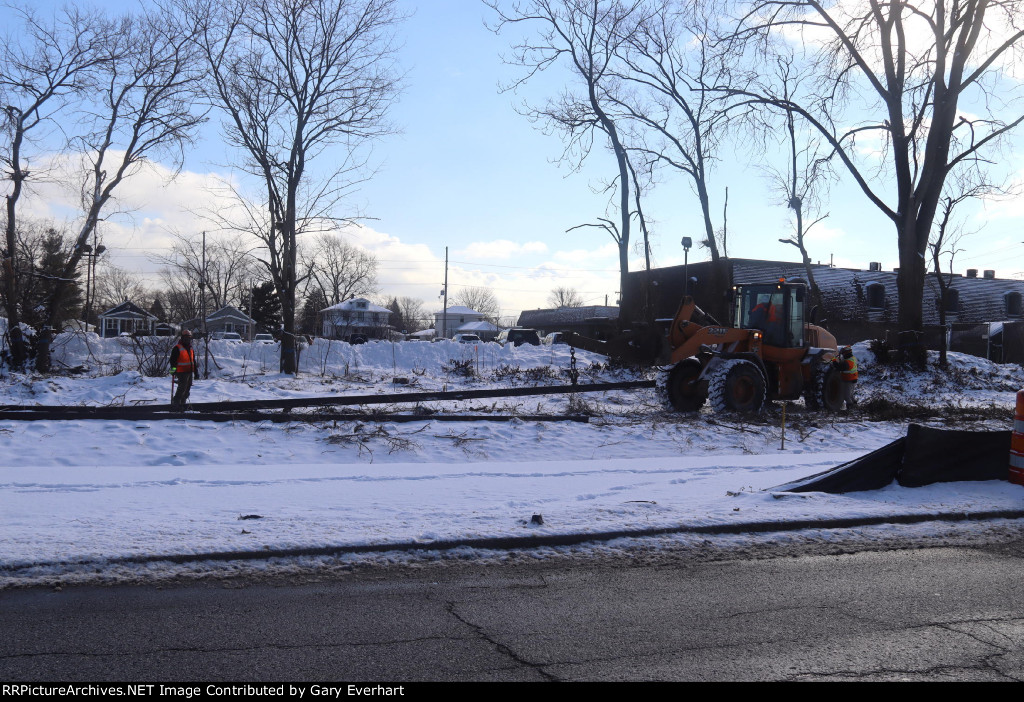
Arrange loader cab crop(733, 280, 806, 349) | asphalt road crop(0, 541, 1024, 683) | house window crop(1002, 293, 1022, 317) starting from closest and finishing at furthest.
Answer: asphalt road crop(0, 541, 1024, 683)
loader cab crop(733, 280, 806, 349)
house window crop(1002, 293, 1022, 317)

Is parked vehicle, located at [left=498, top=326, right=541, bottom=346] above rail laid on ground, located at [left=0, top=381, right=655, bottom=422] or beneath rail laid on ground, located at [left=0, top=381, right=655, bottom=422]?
above

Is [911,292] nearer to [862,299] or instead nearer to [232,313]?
[862,299]

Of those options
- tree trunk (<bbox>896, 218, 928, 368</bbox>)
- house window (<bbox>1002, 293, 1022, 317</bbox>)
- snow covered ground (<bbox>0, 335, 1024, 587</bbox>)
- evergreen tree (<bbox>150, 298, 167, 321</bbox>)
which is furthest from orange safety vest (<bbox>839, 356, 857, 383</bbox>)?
house window (<bbox>1002, 293, 1022, 317</bbox>)

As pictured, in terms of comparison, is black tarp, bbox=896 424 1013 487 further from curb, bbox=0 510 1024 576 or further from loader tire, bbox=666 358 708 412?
loader tire, bbox=666 358 708 412

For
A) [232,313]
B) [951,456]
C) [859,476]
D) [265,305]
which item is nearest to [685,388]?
[951,456]

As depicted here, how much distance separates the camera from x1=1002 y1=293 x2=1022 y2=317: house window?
56.1 m

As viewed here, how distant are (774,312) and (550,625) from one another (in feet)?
48.4

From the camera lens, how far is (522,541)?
6.98 m

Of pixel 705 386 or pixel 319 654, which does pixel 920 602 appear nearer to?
pixel 319 654

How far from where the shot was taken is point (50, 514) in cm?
759

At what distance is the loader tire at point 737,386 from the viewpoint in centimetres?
1675

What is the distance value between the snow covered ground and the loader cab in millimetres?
1769
